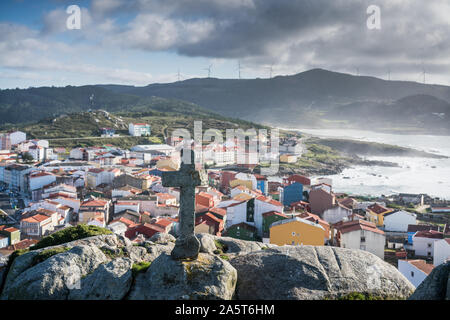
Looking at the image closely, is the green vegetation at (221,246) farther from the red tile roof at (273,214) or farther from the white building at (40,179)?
the white building at (40,179)

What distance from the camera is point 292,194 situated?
4122 centimetres

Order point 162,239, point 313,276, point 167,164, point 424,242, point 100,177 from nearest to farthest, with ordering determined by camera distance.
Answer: point 313,276
point 162,239
point 424,242
point 100,177
point 167,164

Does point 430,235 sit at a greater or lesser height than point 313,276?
lesser

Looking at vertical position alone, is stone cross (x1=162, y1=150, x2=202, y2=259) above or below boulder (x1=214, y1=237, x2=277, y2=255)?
above

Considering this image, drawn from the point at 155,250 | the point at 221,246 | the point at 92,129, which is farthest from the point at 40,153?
the point at 221,246

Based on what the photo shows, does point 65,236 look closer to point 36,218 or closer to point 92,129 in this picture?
point 36,218

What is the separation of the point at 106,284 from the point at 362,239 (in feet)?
70.8

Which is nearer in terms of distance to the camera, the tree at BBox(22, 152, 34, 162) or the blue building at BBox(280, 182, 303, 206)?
the blue building at BBox(280, 182, 303, 206)

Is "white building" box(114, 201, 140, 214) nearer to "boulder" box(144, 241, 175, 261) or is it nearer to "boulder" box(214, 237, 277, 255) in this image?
"boulder" box(144, 241, 175, 261)

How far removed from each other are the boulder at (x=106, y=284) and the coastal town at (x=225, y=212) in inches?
165

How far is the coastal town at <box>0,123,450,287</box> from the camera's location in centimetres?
2417

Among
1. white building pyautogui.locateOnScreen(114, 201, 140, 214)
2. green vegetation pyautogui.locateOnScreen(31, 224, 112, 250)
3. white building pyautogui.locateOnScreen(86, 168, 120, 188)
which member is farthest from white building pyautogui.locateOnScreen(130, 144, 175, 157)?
green vegetation pyautogui.locateOnScreen(31, 224, 112, 250)

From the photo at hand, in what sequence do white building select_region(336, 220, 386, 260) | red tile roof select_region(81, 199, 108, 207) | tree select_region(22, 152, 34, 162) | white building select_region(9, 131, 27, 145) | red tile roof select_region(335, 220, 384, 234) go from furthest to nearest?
1. white building select_region(9, 131, 27, 145)
2. tree select_region(22, 152, 34, 162)
3. red tile roof select_region(81, 199, 108, 207)
4. red tile roof select_region(335, 220, 384, 234)
5. white building select_region(336, 220, 386, 260)

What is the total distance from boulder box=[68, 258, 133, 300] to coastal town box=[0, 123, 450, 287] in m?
4.20
